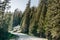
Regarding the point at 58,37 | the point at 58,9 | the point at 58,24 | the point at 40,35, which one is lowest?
the point at 40,35

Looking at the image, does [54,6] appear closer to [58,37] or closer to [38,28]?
[58,37]

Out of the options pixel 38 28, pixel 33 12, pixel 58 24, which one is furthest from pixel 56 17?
pixel 33 12

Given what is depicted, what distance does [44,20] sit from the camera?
62719 mm

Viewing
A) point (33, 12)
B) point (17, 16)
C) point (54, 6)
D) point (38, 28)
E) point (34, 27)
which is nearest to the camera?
point (54, 6)

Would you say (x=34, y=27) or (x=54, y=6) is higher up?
(x=54, y=6)

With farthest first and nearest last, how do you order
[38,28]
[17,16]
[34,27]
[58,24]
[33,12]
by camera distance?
1. [17,16]
2. [33,12]
3. [34,27]
4. [38,28]
5. [58,24]

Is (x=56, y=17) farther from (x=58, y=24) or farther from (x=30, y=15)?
(x=30, y=15)

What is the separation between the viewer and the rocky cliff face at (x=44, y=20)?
29.6 metres

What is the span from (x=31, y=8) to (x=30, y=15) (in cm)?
447

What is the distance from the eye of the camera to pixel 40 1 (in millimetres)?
72062

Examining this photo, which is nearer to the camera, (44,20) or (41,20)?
(44,20)

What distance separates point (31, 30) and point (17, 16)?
4741 cm

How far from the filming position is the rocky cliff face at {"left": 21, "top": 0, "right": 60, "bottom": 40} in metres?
29.6

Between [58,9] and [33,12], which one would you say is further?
[33,12]
